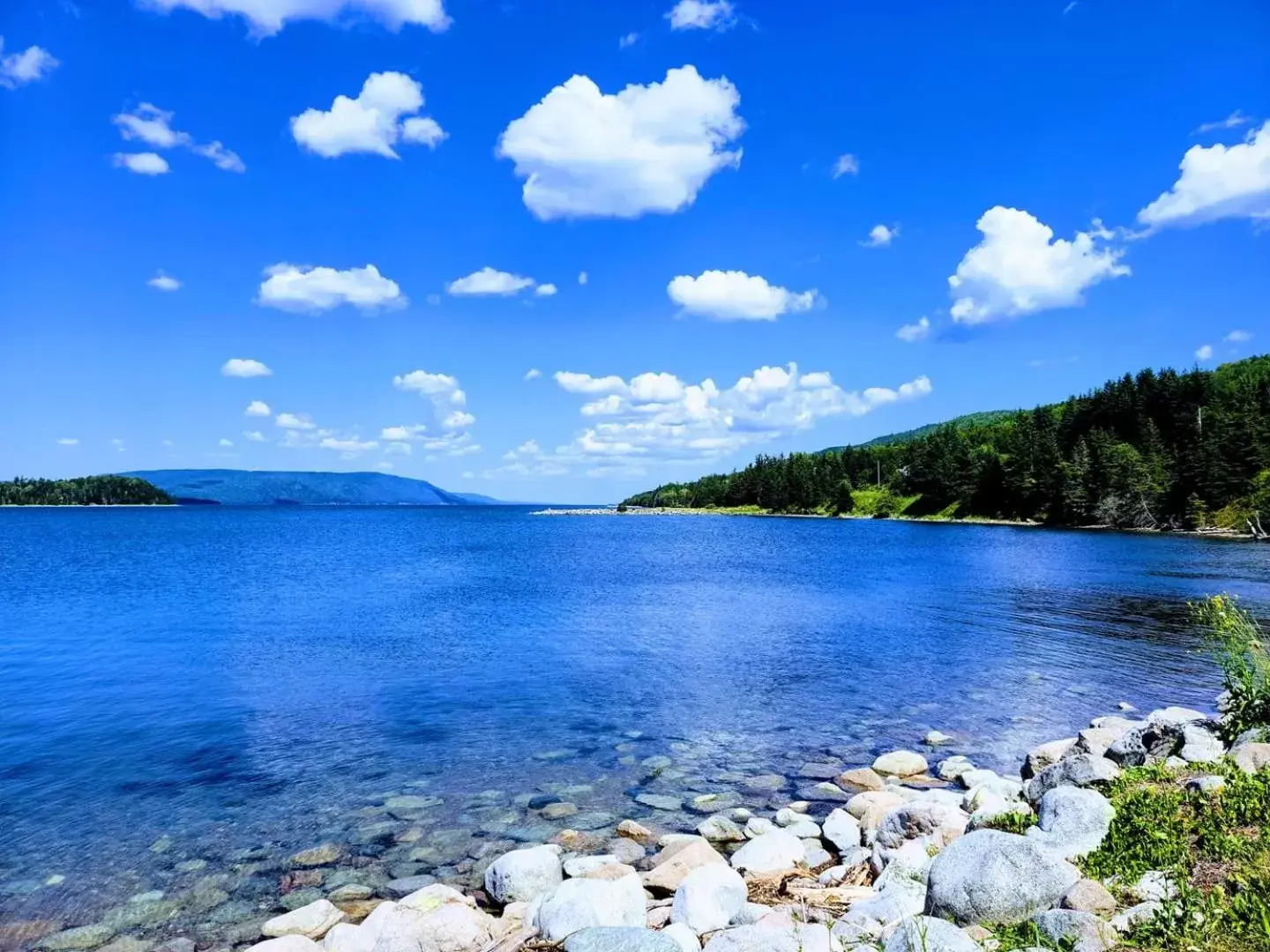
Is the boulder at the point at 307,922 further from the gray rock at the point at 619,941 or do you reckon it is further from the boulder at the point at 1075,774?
the boulder at the point at 1075,774

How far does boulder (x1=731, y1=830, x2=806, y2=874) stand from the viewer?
44.9 ft

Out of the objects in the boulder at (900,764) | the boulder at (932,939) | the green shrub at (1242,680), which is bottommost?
the boulder at (900,764)

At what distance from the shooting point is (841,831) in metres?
15.2

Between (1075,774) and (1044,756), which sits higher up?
(1075,774)

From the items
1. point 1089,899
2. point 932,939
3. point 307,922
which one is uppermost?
point 1089,899

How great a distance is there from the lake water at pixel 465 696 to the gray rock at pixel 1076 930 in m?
10.0

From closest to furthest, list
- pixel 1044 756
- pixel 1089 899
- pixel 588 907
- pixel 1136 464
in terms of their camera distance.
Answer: pixel 1089 899, pixel 588 907, pixel 1044 756, pixel 1136 464

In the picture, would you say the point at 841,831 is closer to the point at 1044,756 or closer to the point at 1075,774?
the point at 1075,774

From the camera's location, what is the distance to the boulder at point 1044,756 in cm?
1869

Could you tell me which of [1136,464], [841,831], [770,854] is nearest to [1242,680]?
[841,831]

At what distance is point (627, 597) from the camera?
56062mm

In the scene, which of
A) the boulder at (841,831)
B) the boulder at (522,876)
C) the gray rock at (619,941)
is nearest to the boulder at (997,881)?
the gray rock at (619,941)

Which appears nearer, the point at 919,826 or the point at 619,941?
the point at 619,941

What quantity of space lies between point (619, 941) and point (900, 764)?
13332 millimetres
